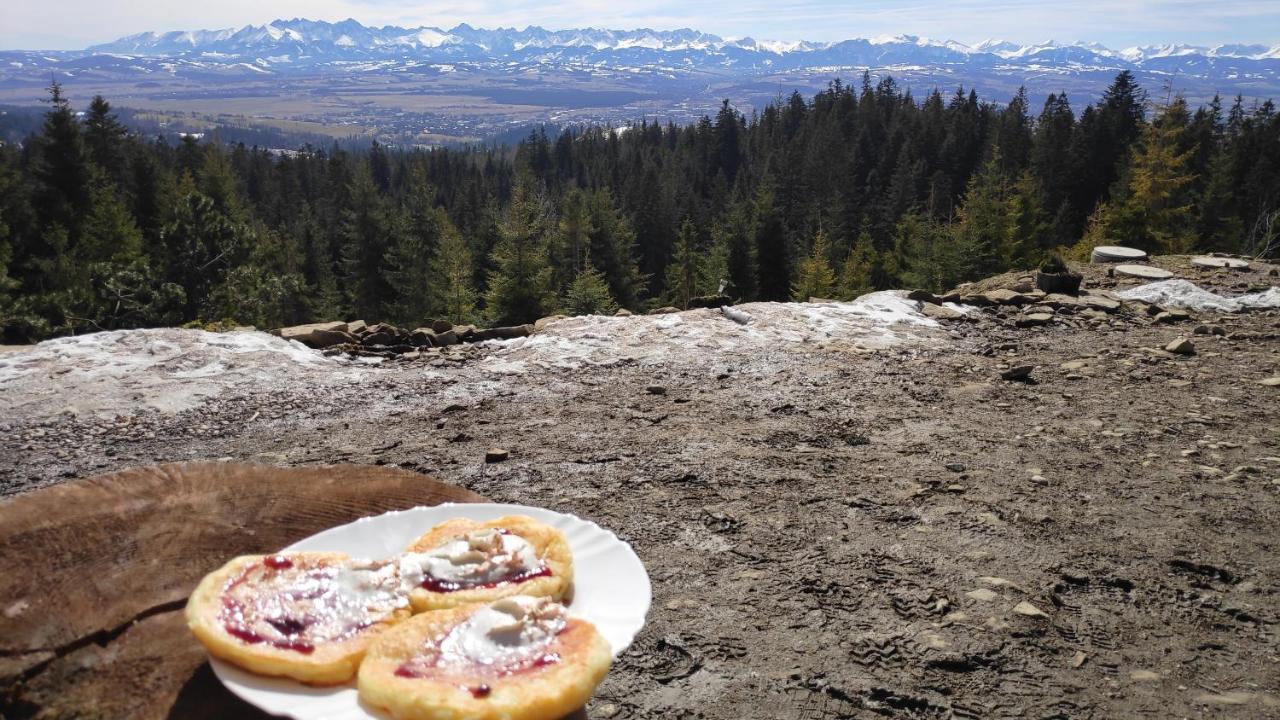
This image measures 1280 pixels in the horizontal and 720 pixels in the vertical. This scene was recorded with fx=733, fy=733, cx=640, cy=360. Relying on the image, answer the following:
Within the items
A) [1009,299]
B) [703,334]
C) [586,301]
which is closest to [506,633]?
[703,334]

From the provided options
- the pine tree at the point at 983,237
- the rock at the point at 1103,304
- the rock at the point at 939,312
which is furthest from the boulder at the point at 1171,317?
the pine tree at the point at 983,237

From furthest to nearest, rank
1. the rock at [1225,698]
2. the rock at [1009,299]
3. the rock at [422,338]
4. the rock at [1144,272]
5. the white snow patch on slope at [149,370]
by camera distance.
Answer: the rock at [1144,272] → the rock at [1009,299] → the rock at [422,338] → the white snow patch on slope at [149,370] → the rock at [1225,698]

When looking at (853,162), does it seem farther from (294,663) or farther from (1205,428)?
(294,663)

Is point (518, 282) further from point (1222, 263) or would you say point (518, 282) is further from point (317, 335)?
point (1222, 263)

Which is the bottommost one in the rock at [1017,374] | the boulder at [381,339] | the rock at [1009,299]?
the boulder at [381,339]

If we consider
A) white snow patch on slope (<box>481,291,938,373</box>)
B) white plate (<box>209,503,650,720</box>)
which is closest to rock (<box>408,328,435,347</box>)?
white snow patch on slope (<box>481,291,938,373</box>)

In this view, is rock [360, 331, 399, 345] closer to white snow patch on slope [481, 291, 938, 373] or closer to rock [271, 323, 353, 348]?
rock [271, 323, 353, 348]

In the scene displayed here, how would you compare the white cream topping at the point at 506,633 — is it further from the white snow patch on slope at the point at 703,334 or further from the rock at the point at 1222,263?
the rock at the point at 1222,263
